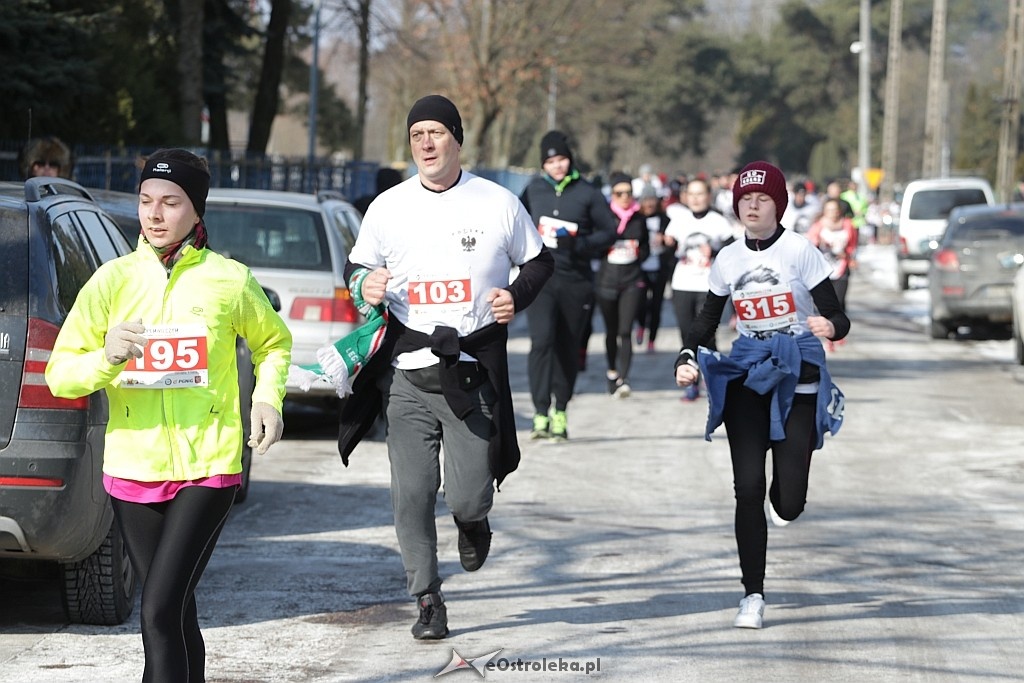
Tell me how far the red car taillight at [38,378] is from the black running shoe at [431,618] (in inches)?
57.3

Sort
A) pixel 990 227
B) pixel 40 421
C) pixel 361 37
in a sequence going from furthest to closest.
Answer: pixel 361 37 → pixel 990 227 → pixel 40 421

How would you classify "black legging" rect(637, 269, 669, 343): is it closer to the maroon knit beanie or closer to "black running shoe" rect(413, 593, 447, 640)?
the maroon knit beanie

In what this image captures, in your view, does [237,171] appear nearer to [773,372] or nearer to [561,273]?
[561,273]

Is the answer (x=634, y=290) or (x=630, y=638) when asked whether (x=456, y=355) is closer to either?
(x=630, y=638)

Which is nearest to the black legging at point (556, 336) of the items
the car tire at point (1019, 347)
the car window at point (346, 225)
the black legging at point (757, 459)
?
the car window at point (346, 225)

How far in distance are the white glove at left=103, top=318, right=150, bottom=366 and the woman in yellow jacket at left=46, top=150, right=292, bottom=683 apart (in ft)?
0.12

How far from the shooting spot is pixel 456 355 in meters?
Answer: 6.46

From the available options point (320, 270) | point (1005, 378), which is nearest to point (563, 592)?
point (320, 270)

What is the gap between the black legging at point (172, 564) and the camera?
4.83 m

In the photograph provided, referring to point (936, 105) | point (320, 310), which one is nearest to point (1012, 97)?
point (936, 105)

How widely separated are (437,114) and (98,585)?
7.34 feet

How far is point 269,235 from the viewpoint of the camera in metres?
12.7

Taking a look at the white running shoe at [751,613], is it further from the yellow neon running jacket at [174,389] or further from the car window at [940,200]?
the car window at [940,200]

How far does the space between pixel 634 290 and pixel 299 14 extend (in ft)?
109
